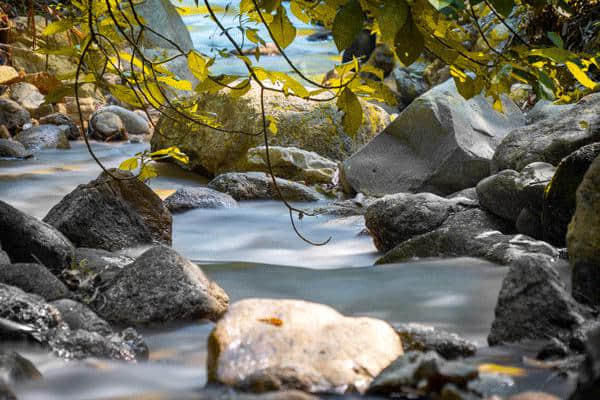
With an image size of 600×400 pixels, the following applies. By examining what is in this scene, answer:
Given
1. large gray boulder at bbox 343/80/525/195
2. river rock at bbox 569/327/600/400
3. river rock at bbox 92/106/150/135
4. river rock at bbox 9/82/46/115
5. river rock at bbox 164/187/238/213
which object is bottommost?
river rock at bbox 92/106/150/135

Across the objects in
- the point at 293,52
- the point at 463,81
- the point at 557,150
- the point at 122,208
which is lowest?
the point at 293,52

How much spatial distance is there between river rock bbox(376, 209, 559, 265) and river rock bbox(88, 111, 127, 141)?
7337 millimetres

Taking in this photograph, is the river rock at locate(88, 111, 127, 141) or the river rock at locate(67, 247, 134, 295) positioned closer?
the river rock at locate(67, 247, 134, 295)

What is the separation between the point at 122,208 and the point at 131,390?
2.54m

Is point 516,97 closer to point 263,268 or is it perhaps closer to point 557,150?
point 557,150

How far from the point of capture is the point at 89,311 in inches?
123

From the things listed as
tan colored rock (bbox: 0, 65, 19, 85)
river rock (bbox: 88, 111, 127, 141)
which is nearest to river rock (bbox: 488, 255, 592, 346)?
river rock (bbox: 88, 111, 127, 141)

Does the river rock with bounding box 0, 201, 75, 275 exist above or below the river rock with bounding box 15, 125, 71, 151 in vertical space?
above

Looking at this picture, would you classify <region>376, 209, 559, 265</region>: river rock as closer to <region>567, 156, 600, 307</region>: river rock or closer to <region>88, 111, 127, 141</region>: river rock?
<region>567, 156, 600, 307</region>: river rock

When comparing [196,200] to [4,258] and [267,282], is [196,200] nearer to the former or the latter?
[267,282]

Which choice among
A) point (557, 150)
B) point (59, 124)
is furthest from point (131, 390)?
point (59, 124)

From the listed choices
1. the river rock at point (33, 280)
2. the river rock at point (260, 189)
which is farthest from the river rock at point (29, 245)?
the river rock at point (260, 189)

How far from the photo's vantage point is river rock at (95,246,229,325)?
324 cm

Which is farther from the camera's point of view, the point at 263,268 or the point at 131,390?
the point at 263,268
